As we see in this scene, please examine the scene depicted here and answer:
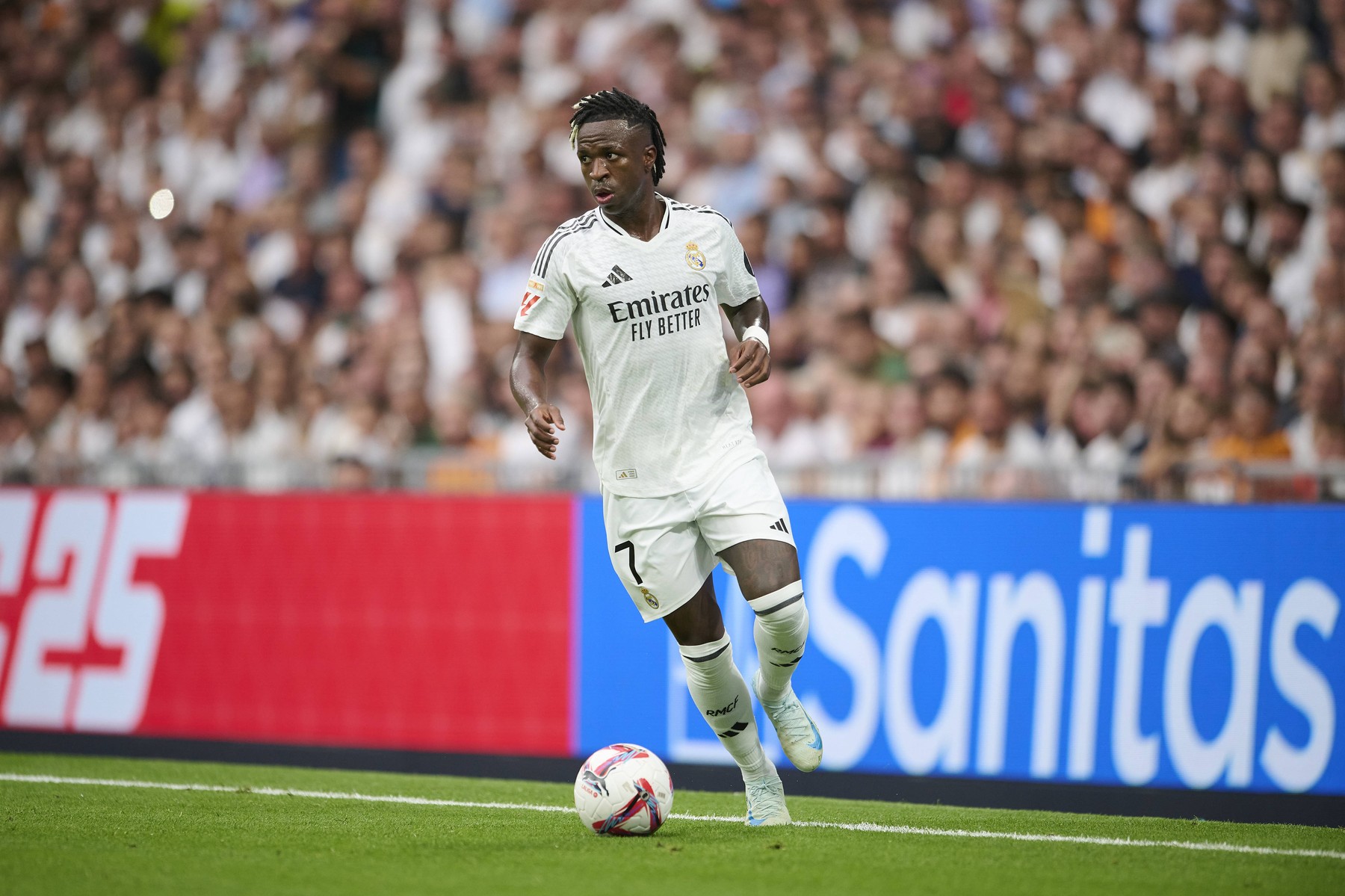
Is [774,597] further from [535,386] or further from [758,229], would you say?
[758,229]

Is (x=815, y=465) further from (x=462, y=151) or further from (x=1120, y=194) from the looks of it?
(x=462, y=151)

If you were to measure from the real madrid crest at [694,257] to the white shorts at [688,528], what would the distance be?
0.73 meters

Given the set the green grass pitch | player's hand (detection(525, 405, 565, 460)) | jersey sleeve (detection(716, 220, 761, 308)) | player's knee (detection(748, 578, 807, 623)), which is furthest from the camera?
jersey sleeve (detection(716, 220, 761, 308))

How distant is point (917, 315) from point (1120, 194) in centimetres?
150

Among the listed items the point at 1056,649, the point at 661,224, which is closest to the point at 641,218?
the point at 661,224

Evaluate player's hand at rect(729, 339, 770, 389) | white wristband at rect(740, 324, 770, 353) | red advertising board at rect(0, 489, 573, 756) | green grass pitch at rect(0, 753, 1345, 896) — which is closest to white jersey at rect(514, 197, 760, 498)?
white wristband at rect(740, 324, 770, 353)

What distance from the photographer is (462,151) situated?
14484mm

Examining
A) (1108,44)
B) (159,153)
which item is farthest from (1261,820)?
(159,153)

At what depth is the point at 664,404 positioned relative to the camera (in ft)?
20.8

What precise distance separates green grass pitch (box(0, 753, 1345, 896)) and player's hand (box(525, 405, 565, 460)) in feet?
4.46

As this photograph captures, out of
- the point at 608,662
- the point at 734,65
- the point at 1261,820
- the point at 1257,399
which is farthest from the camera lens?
the point at 734,65

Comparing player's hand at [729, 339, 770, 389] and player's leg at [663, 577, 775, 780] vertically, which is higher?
player's hand at [729, 339, 770, 389]

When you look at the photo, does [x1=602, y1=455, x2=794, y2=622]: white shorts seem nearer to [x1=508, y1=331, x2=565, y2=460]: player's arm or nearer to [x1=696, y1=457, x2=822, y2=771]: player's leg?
[x1=696, y1=457, x2=822, y2=771]: player's leg

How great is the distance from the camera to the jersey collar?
20.9 ft
